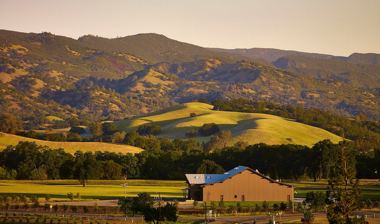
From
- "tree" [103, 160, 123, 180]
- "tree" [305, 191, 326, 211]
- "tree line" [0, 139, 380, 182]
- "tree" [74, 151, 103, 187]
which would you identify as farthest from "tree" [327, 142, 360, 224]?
"tree" [103, 160, 123, 180]

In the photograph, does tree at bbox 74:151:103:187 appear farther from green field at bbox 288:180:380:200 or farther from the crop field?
green field at bbox 288:180:380:200

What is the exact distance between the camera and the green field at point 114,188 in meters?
109

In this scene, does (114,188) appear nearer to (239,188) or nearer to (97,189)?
(97,189)

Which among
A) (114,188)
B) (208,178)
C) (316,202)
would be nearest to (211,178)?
(208,178)

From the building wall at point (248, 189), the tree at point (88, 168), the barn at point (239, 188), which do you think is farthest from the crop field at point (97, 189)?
the building wall at point (248, 189)

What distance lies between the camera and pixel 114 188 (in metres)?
127

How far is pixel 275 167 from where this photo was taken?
15400cm

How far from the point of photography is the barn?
108 metres

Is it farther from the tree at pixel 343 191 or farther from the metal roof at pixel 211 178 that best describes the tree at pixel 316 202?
the tree at pixel 343 191

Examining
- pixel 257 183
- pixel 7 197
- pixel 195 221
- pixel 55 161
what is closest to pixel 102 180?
pixel 55 161

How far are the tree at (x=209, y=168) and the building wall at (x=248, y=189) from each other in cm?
3331

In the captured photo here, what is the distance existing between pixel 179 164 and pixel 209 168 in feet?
55.5

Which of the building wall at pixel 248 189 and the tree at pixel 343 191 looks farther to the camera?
the building wall at pixel 248 189

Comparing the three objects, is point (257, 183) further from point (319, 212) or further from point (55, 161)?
point (55, 161)
